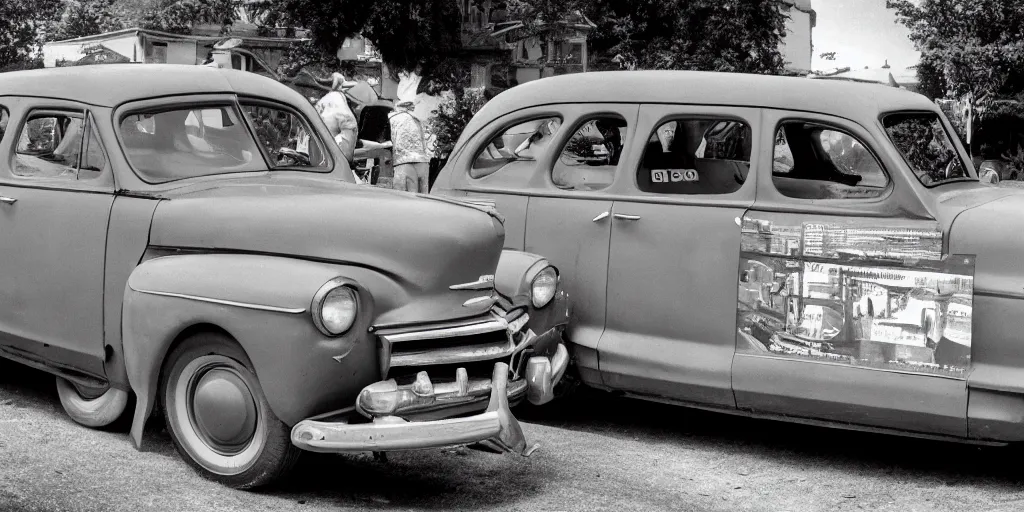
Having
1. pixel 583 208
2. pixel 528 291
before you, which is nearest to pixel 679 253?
pixel 583 208

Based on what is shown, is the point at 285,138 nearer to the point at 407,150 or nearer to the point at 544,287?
the point at 544,287

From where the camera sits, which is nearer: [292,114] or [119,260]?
[119,260]

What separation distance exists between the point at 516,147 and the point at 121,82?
2197 mm

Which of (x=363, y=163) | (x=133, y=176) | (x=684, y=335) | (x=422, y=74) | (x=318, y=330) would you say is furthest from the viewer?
(x=422, y=74)

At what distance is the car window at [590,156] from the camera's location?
20.8ft

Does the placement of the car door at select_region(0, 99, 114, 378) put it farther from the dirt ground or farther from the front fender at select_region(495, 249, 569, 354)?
the front fender at select_region(495, 249, 569, 354)

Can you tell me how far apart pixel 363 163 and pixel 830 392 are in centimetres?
905

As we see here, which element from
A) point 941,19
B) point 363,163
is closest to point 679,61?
point 941,19

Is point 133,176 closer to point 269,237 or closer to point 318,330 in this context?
point 269,237

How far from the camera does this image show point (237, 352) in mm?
4602

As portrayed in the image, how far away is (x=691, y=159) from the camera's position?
20.5ft

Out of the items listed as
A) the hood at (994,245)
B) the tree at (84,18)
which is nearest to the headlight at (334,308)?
the hood at (994,245)

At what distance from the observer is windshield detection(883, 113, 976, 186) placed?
5684mm

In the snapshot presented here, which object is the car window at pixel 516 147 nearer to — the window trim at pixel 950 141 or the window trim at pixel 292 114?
the window trim at pixel 292 114
